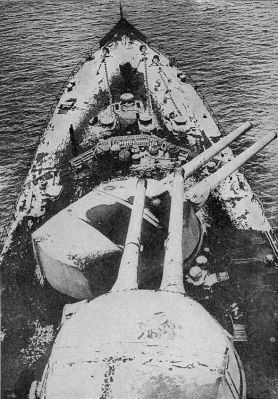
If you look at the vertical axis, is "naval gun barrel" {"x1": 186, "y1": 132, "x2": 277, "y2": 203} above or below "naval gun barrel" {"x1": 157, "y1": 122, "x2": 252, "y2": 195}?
below

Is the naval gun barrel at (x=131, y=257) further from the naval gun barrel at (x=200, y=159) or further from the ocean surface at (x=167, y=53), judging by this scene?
the ocean surface at (x=167, y=53)

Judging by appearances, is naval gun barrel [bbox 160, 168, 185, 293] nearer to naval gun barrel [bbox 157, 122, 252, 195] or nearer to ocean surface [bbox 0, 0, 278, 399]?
naval gun barrel [bbox 157, 122, 252, 195]

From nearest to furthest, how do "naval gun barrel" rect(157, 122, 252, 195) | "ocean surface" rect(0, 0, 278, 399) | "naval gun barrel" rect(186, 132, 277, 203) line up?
"naval gun barrel" rect(186, 132, 277, 203), "naval gun barrel" rect(157, 122, 252, 195), "ocean surface" rect(0, 0, 278, 399)

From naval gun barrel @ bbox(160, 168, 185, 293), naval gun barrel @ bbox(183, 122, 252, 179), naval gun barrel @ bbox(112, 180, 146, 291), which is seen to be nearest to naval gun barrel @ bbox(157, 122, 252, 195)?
naval gun barrel @ bbox(183, 122, 252, 179)

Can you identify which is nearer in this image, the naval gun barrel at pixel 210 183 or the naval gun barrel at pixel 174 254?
the naval gun barrel at pixel 174 254

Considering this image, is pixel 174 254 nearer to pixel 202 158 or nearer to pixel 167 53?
pixel 202 158

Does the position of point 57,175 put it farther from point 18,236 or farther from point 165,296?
point 165,296

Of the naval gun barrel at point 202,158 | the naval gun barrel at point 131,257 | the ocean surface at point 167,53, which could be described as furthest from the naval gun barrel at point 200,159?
the ocean surface at point 167,53
